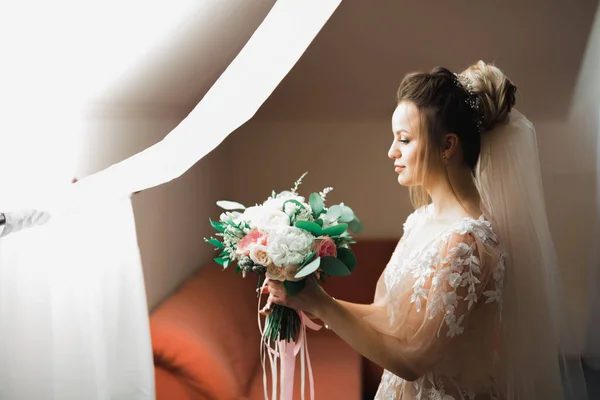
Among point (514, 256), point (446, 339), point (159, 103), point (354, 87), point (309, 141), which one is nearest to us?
point (446, 339)

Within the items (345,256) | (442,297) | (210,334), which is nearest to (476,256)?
(442,297)

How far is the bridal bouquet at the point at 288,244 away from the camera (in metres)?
1.29

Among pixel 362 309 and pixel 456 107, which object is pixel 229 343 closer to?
pixel 362 309

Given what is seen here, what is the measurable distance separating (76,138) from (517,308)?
49.1 inches

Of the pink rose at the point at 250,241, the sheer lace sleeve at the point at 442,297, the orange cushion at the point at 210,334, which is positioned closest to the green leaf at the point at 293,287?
the pink rose at the point at 250,241

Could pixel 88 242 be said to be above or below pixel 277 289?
above

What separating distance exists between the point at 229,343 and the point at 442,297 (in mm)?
1207

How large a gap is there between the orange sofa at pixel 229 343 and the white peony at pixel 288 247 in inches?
34.3

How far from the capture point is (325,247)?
134 cm

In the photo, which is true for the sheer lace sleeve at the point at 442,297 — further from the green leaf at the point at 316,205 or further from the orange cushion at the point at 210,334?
the orange cushion at the point at 210,334

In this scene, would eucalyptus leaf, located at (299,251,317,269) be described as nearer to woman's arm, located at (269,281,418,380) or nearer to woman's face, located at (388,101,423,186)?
woman's arm, located at (269,281,418,380)

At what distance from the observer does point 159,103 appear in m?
2.41

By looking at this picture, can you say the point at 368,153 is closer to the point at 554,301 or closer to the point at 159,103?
the point at 159,103

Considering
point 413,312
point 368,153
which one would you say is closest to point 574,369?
point 413,312
